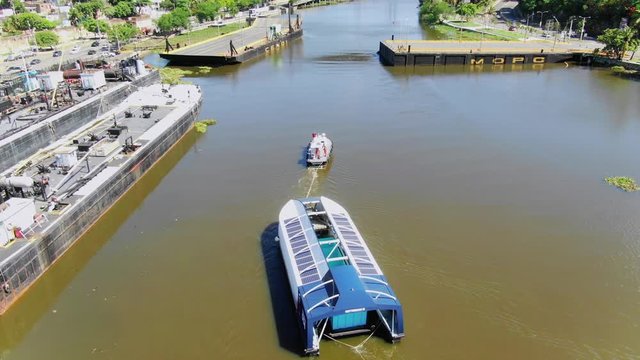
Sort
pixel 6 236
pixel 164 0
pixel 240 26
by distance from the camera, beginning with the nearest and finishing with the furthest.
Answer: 1. pixel 6 236
2. pixel 240 26
3. pixel 164 0

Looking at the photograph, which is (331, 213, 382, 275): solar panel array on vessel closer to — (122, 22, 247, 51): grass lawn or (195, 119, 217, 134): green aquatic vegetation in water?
(195, 119, 217, 134): green aquatic vegetation in water

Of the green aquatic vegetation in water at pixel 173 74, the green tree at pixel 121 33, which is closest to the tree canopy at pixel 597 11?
the green aquatic vegetation in water at pixel 173 74

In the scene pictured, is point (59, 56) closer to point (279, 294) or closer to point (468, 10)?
point (279, 294)

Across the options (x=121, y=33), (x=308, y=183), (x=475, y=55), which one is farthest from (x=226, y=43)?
(x=308, y=183)

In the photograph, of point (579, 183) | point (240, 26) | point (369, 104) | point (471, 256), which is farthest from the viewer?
point (240, 26)

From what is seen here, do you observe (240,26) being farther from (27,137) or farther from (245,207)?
(245,207)

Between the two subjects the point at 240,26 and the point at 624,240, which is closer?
the point at 624,240

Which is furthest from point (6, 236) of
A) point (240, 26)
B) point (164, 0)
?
point (164, 0)
